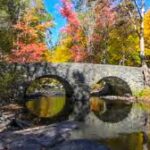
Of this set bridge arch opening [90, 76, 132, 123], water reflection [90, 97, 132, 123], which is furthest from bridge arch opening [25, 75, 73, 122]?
bridge arch opening [90, 76, 132, 123]

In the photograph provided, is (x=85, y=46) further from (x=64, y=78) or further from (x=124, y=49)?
(x=64, y=78)

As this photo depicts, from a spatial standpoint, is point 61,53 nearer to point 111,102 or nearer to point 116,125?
point 111,102

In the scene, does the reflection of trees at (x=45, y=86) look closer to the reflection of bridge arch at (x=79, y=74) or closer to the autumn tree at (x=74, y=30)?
the autumn tree at (x=74, y=30)

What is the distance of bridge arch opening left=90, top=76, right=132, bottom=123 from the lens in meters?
31.7

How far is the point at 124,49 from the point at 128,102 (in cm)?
1527

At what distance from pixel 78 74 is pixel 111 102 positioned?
4.04 m

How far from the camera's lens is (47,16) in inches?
2339

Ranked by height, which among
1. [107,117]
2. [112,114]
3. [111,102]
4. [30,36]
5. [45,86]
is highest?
[30,36]

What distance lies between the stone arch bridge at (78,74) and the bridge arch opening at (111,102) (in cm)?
89

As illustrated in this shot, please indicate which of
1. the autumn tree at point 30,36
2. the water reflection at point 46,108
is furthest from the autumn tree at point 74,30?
the water reflection at point 46,108

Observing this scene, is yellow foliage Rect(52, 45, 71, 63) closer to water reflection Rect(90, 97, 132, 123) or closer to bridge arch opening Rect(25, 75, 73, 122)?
bridge arch opening Rect(25, 75, 73, 122)

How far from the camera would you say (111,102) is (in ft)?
134

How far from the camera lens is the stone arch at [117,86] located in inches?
1745

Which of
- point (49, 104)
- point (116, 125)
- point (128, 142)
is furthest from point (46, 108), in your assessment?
point (128, 142)
